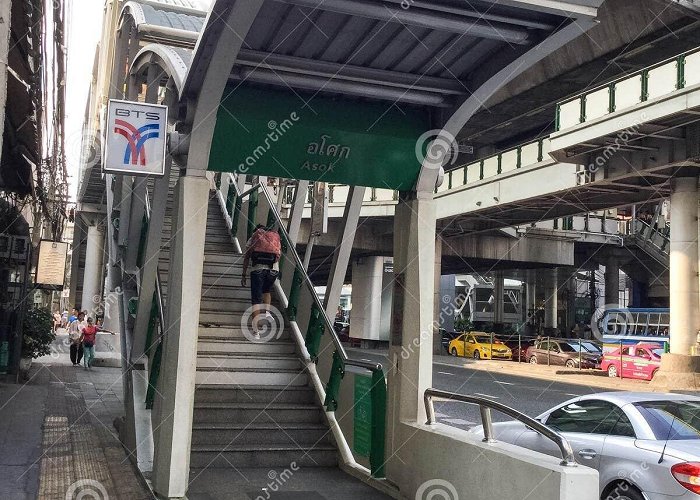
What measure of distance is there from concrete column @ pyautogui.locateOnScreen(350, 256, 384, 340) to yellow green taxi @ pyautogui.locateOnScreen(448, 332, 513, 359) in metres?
5.56

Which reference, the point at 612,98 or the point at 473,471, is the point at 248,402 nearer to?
the point at 473,471

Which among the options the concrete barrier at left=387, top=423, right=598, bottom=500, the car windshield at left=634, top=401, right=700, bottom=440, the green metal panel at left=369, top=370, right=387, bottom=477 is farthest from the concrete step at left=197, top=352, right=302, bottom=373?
the car windshield at left=634, top=401, right=700, bottom=440

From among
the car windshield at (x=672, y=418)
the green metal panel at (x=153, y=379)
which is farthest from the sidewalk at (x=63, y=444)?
the car windshield at (x=672, y=418)

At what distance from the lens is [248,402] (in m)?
8.73

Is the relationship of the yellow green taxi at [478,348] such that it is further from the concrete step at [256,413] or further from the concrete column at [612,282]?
the concrete step at [256,413]

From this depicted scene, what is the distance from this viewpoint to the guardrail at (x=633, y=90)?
19.5 m

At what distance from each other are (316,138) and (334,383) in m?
2.80

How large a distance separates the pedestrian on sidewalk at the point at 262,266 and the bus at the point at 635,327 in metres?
20.2

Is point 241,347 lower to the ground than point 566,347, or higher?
A: higher

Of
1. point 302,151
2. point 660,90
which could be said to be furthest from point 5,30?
point 660,90

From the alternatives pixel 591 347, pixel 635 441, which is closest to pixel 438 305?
pixel 591 347

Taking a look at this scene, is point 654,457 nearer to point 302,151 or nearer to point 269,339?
point 302,151

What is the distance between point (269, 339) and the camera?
32.6 feet

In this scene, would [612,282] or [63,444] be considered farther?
[612,282]
